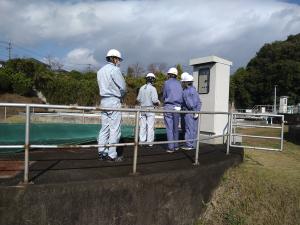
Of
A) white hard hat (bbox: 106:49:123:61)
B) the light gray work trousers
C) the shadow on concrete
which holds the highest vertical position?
white hard hat (bbox: 106:49:123:61)

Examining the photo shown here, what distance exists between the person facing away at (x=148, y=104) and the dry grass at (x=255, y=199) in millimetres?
1943

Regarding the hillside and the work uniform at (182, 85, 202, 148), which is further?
the hillside

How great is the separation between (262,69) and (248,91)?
327 cm

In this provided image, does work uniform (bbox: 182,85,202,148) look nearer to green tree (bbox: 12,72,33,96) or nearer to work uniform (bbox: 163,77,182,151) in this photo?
work uniform (bbox: 163,77,182,151)

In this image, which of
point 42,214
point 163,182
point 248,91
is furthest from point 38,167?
point 248,91

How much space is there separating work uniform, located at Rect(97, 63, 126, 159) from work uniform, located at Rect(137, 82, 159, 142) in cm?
226

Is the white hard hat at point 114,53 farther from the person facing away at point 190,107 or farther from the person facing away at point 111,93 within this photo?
the person facing away at point 190,107

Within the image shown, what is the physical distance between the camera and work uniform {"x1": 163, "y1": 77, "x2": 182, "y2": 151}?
8117mm

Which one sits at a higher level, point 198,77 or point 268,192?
point 198,77

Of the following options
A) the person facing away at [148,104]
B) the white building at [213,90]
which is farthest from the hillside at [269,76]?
the person facing away at [148,104]

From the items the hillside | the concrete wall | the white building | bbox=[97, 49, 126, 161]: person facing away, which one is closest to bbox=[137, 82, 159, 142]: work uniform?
the white building

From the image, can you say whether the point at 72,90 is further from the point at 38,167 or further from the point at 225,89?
the point at 38,167

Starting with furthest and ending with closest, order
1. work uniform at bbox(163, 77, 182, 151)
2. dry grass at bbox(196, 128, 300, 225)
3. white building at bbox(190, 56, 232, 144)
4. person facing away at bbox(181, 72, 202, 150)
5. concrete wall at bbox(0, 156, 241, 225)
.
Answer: white building at bbox(190, 56, 232, 144), person facing away at bbox(181, 72, 202, 150), work uniform at bbox(163, 77, 182, 151), dry grass at bbox(196, 128, 300, 225), concrete wall at bbox(0, 156, 241, 225)

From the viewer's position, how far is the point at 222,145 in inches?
395
